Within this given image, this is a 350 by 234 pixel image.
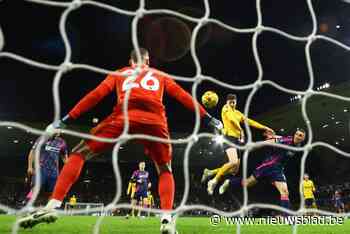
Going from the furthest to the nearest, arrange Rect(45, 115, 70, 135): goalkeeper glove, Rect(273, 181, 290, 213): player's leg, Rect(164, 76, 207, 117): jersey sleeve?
Rect(273, 181, 290, 213): player's leg < Rect(164, 76, 207, 117): jersey sleeve < Rect(45, 115, 70, 135): goalkeeper glove

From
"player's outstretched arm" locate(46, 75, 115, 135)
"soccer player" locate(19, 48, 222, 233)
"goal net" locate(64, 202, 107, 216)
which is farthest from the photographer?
"soccer player" locate(19, 48, 222, 233)

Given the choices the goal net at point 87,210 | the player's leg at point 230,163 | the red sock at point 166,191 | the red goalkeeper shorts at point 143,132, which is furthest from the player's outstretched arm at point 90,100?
the player's leg at point 230,163

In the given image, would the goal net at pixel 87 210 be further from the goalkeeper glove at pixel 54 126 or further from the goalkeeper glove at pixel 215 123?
the goalkeeper glove at pixel 215 123

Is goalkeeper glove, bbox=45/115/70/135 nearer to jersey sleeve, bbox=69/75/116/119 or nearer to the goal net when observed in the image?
jersey sleeve, bbox=69/75/116/119

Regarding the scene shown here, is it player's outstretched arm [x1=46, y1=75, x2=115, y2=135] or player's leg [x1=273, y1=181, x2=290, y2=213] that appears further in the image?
player's leg [x1=273, y1=181, x2=290, y2=213]

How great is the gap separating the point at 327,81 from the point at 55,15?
31.4 ft

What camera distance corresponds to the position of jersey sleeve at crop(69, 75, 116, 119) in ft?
9.53

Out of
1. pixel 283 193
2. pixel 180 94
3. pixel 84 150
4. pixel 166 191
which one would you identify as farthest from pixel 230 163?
pixel 84 150

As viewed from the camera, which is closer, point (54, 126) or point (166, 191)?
point (54, 126)

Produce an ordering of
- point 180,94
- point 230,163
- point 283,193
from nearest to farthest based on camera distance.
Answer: point 180,94 < point 283,193 < point 230,163

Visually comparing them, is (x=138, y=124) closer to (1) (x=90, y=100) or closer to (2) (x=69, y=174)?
(1) (x=90, y=100)

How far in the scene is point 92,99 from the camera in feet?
10.0

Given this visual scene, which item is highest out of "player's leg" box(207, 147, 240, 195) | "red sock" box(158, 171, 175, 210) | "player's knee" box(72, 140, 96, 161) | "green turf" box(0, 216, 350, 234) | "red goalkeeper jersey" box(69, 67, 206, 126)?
"red goalkeeper jersey" box(69, 67, 206, 126)

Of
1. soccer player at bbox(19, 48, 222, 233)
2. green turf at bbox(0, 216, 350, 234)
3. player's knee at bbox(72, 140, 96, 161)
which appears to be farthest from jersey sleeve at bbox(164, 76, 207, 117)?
green turf at bbox(0, 216, 350, 234)
